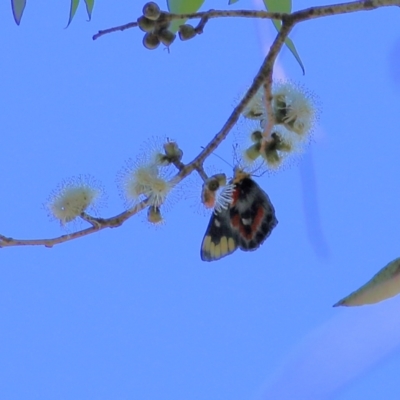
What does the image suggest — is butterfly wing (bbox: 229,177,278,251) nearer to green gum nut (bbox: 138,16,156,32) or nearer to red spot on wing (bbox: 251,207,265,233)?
red spot on wing (bbox: 251,207,265,233)

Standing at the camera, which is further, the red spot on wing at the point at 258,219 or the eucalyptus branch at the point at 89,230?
the red spot on wing at the point at 258,219

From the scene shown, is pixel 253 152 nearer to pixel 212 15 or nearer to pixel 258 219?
pixel 258 219

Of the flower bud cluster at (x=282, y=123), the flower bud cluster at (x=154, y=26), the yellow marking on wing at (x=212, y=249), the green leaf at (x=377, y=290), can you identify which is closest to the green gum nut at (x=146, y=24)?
the flower bud cluster at (x=154, y=26)

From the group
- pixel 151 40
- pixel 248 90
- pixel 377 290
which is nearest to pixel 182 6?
pixel 151 40

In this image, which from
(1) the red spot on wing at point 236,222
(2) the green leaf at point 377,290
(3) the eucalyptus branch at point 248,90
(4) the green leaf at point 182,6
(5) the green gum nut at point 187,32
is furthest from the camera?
(4) the green leaf at point 182,6

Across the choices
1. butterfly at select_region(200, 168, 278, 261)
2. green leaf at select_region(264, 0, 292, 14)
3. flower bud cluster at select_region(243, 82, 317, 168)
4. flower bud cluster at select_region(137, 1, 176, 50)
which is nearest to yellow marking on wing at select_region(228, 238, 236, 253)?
butterfly at select_region(200, 168, 278, 261)

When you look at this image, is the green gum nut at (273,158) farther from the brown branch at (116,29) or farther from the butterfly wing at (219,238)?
the brown branch at (116,29)

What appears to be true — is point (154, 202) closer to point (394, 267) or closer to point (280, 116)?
point (280, 116)
